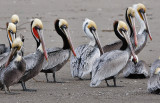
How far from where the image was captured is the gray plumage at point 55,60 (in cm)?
1041

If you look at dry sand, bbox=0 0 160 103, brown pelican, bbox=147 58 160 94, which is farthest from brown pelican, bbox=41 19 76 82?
brown pelican, bbox=147 58 160 94

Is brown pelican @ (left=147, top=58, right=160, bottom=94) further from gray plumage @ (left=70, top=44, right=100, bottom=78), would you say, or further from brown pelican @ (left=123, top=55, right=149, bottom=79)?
gray plumage @ (left=70, top=44, right=100, bottom=78)

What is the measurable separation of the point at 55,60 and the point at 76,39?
4.23 m

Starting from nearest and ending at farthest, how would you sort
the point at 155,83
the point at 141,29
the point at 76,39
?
1. the point at 155,83
2. the point at 141,29
3. the point at 76,39

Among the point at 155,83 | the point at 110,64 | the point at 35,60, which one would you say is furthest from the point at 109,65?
the point at 155,83

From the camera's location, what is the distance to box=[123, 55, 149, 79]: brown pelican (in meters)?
10.3

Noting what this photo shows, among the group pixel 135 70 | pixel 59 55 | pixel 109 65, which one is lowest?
pixel 135 70

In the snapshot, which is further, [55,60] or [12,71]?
[55,60]

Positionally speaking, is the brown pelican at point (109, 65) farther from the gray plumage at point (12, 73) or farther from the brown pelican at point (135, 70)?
the gray plumage at point (12, 73)

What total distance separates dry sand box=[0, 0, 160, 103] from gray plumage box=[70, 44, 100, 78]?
8.4 inches

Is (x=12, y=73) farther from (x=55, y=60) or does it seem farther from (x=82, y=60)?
(x=82, y=60)

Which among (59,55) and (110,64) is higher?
Result: (59,55)

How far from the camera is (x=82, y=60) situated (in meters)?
10.4

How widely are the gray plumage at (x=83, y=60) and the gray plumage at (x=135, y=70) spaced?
717 mm
